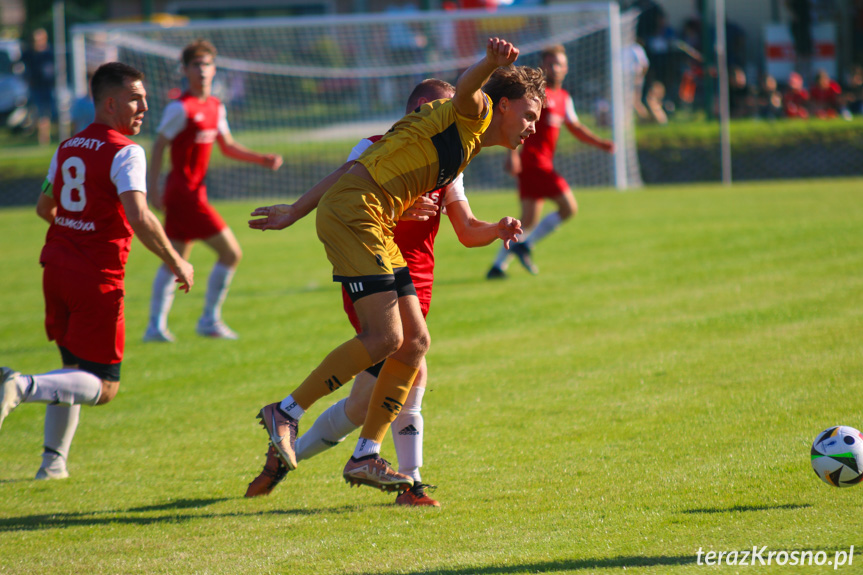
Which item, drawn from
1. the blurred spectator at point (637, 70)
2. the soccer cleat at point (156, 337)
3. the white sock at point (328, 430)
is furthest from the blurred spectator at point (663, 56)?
the white sock at point (328, 430)

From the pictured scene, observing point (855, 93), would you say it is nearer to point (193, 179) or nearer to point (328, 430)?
point (193, 179)

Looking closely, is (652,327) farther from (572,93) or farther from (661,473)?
(572,93)

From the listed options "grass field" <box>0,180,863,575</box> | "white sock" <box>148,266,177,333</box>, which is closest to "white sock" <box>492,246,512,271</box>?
"grass field" <box>0,180,863,575</box>

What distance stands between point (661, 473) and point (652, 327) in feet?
12.0

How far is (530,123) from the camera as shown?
423 cm

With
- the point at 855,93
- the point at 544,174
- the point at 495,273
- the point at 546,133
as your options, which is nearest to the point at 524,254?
the point at 495,273

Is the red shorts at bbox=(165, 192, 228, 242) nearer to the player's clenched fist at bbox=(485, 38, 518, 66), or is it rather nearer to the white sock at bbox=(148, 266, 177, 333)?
the white sock at bbox=(148, 266, 177, 333)

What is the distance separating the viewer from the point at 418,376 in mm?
4473

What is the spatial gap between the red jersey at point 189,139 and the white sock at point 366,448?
4911mm

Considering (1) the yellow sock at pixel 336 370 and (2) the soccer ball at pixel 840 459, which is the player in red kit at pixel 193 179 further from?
(2) the soccer ball at pixel 840 459

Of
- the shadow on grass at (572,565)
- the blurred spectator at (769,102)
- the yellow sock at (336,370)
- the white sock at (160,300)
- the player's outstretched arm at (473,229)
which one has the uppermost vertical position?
the player's outstretched arm at (473,229)

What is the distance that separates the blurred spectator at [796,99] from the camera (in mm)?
22094

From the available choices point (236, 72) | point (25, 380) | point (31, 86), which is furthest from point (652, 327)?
point (31, 86)

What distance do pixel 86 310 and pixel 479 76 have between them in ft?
7.60
